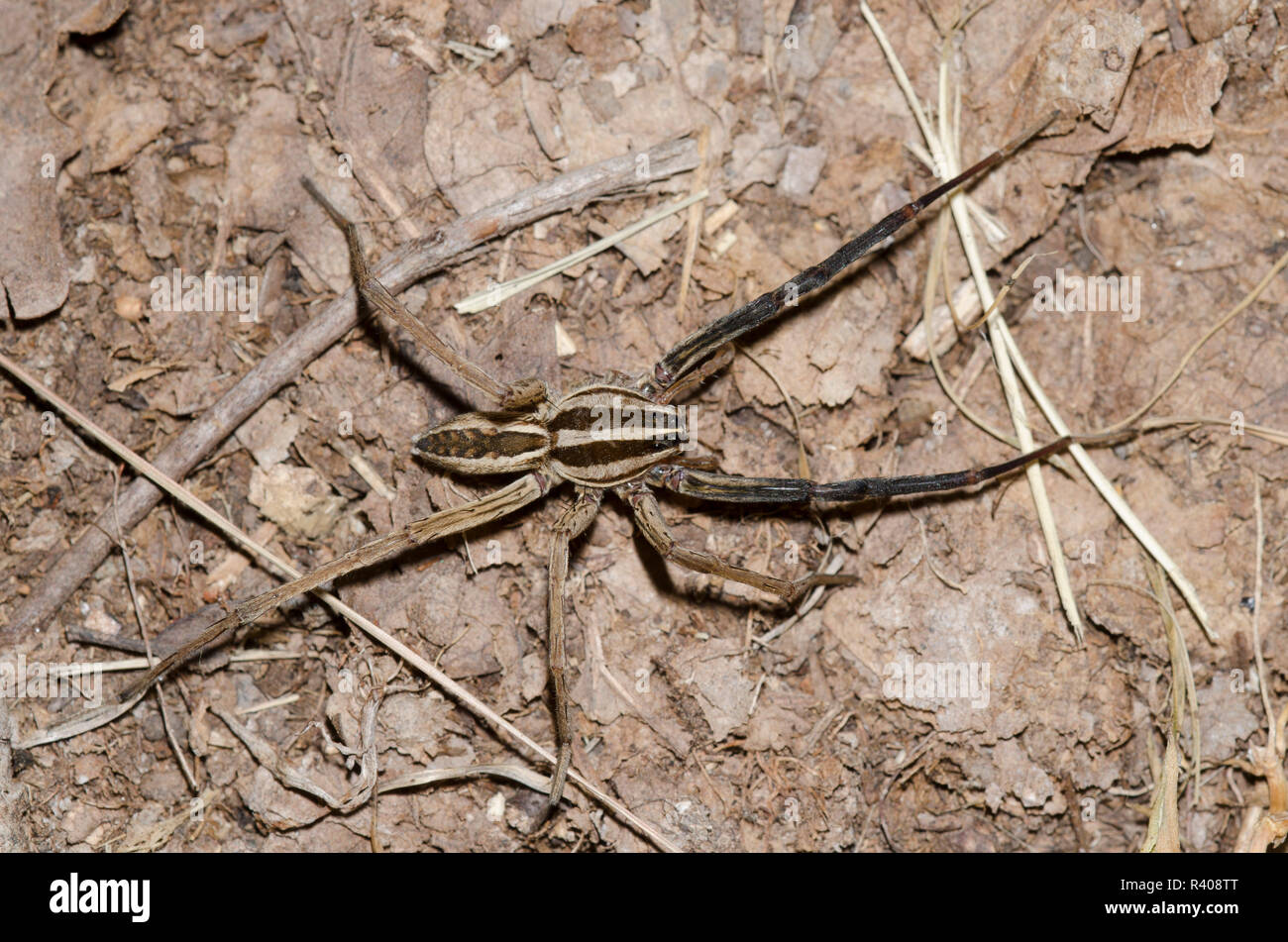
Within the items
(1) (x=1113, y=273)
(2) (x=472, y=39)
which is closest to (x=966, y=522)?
(1) (x=1113, y=273)

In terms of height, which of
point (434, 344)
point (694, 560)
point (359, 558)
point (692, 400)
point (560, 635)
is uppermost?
point (434, 344)

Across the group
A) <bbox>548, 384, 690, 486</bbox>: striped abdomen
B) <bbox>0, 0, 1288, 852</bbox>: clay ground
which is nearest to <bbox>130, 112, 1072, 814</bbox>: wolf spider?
<bbox>548, 384, 690, 486</bbox>: striped abdomen

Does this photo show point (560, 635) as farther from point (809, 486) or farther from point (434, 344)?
point (434, 344)

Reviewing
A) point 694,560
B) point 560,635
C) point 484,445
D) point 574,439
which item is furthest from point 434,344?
point 694,560

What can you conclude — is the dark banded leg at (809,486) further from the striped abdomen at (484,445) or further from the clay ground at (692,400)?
the striped abdomen at (484,445)

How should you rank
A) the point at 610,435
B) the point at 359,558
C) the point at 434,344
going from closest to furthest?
the point at 359,558, the point at 434,344, the point at 610,435

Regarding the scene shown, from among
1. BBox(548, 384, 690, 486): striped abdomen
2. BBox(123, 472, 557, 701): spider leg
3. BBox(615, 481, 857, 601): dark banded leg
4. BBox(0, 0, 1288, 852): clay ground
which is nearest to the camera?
BBox(123, 472, 557, 701): spider leg

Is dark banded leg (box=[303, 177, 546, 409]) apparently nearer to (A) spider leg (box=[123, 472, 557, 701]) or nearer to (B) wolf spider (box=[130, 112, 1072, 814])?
(B) wolf spider (box=[130, 112, 1072, 814])
